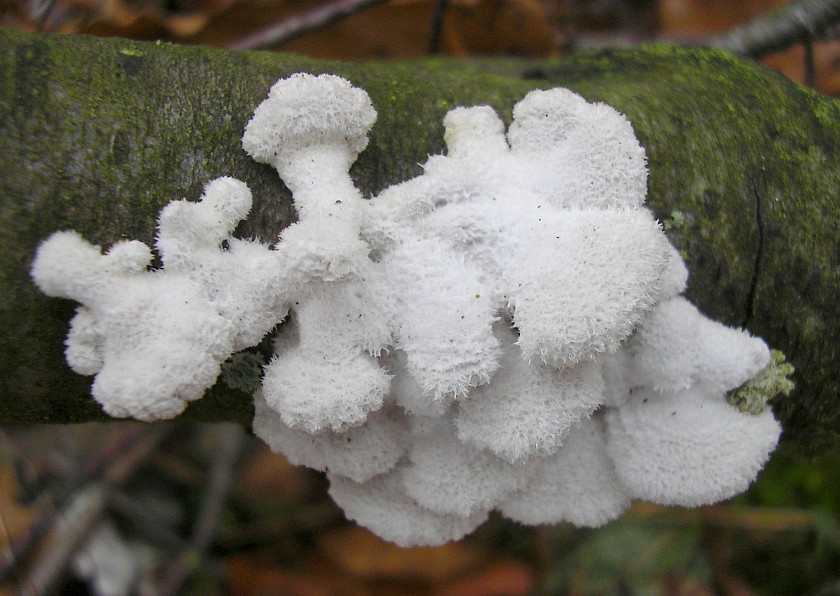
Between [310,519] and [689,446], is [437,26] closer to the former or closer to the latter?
[689,446]

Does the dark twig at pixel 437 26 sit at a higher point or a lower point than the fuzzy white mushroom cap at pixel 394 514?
higher

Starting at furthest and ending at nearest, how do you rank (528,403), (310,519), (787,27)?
1. (310,519)
2. (787,27)
3. (528,403)

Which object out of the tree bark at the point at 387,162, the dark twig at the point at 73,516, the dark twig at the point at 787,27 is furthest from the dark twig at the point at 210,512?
the dark twig at the point at 787,27

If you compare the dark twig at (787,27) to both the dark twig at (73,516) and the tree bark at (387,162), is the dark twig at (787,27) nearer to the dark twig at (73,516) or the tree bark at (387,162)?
the tree bark at (387,162)

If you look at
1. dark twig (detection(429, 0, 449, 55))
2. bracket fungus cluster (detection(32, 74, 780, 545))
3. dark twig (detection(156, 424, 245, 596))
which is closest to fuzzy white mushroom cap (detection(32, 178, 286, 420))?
bracket fungus cluster (detection(32, 74, 780, 545))

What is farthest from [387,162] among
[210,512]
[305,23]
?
[210,512]
